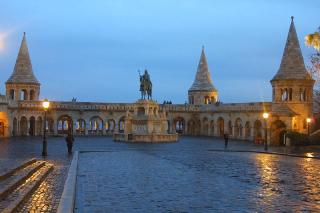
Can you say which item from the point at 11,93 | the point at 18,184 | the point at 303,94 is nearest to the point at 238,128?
the point at 303,94

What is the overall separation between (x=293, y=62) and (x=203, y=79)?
28105 mm

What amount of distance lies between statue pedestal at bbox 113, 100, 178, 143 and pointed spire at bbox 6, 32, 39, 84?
797 inches

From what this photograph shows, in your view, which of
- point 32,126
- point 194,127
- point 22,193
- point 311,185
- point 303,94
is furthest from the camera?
point 194,127

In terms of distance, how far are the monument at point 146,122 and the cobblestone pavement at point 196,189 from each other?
2910 cm

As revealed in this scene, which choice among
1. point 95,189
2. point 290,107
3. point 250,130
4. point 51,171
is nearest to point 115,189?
point 95,189

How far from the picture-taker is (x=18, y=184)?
532 inches

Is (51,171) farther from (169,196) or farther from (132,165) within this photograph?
(169,196)

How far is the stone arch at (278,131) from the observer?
4572 cm

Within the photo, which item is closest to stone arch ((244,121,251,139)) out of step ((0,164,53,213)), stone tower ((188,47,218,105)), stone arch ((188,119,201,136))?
stone arch ((188,119,201,136))

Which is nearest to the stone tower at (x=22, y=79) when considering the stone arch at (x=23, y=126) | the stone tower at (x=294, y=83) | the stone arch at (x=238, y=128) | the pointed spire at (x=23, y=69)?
the pointed spire at (x=23, y=69)

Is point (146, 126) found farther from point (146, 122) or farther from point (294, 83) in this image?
point (294, 83)

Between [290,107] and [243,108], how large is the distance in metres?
12.5

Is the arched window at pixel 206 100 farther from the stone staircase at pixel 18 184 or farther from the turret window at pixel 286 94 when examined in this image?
the stone staircase at pixel 18 184

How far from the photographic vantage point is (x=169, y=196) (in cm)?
1265
